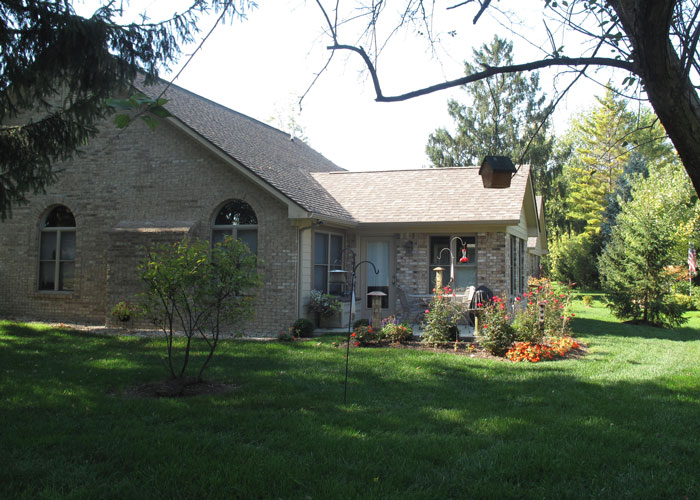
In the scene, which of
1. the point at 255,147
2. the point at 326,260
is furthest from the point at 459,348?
the point at 255,147

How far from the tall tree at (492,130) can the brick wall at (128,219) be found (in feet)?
81.8

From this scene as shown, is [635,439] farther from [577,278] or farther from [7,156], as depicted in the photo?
[577,278]

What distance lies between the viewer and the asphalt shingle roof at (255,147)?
1347 cm

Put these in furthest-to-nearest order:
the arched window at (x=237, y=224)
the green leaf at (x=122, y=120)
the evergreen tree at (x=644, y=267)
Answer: the evergreen tree at (x=644, y=267) < the arched window at (x=237, y=224) < the green leaf at (x=122, y=120)

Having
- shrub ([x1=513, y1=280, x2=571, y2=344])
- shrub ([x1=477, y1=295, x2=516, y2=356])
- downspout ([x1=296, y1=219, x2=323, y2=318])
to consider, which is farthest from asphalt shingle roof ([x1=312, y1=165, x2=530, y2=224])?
shrub ([x1=477, y1=295, x2=516, y2=356])

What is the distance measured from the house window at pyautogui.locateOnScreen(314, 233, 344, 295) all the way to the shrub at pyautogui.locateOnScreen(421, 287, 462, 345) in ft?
11.1

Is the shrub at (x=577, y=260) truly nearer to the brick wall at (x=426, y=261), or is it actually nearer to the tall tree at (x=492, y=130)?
the tall tree at (x=492, y=130)

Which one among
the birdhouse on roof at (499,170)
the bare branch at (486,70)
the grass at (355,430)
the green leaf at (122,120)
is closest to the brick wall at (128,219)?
the grass at (355,430)

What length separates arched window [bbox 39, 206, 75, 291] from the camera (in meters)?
14.7

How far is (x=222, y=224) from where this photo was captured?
13.6m

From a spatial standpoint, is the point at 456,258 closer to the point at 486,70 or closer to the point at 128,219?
the point at 128,219

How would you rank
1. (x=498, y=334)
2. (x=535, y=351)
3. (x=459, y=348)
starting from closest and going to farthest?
(x=535, y=351) → (x=498, y=334) → (x=459, y=348)

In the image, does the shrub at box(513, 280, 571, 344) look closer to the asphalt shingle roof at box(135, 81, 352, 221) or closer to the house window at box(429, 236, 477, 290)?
the house window at box(429, 236, 477, 290)

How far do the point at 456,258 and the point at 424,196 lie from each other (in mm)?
2135
